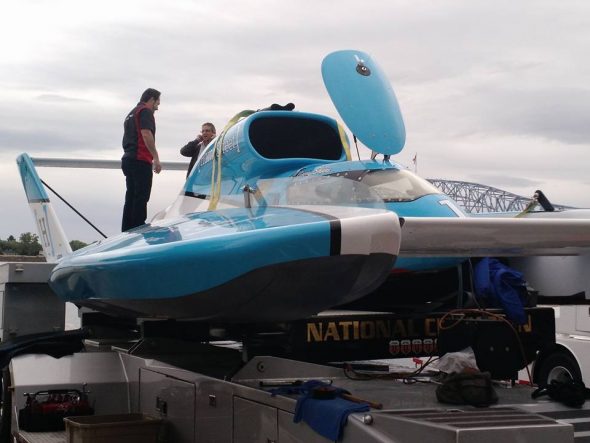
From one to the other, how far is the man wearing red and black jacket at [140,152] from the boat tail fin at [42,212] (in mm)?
1442

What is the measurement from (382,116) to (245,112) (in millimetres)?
1493

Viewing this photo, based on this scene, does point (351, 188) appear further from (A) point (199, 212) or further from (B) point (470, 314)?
(A) point (199, 212)

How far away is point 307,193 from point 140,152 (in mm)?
3684

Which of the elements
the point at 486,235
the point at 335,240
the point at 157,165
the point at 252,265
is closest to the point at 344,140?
the point at 157,165

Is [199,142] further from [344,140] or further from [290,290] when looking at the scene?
[290,290]

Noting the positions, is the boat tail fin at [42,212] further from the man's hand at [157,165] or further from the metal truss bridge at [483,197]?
the metal truss bridge at [483,197]

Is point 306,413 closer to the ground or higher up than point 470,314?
closer to the ground

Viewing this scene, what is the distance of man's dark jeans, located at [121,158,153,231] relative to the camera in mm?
8656

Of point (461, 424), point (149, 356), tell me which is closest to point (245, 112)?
point (149, 356)

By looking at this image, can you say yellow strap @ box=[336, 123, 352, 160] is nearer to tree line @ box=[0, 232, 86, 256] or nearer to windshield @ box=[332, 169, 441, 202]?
windshield @ box=[332, 169, 441, 202]

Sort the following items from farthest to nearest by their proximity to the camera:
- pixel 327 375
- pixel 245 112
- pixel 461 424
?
pixel 245 112
pixel 327 375
pixel 461 424

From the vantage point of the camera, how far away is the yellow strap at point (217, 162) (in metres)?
6.77

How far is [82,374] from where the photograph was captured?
252 inches

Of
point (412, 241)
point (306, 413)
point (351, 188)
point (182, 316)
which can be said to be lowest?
point (306, 413)
